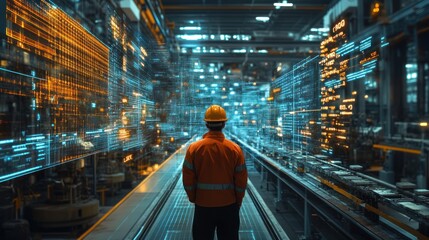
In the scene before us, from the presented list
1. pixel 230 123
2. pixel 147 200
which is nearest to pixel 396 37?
pixel 230 123

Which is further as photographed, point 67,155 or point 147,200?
point 147,200

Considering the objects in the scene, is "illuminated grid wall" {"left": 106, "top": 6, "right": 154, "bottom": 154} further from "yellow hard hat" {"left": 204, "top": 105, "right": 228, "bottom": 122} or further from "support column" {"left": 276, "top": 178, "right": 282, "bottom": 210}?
"support column" {"left": 276, "top": 178, "right": 282, "bottom": 210}

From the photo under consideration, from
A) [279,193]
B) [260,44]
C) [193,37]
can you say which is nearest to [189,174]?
[279,193]

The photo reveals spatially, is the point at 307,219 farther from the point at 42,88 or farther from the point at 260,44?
the point at 260,44

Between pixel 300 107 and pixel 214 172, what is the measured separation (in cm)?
243

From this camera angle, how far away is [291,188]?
15.3 ft

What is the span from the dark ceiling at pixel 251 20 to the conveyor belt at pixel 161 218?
4633 millimetres

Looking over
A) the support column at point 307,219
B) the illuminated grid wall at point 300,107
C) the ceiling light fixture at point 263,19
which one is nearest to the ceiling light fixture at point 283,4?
the ceiling light fixture at point 263,19

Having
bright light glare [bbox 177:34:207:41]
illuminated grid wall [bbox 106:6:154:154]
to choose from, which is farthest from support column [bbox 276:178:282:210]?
bright light glare [bbox 177:34:207:41]

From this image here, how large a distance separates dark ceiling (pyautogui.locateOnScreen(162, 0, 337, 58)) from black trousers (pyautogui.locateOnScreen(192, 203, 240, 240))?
644 cm

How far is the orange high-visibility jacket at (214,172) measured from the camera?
2.63 meters

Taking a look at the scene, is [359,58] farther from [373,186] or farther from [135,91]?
[135,91]

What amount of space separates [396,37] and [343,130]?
1000 centimetres

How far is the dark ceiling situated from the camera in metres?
8.74
